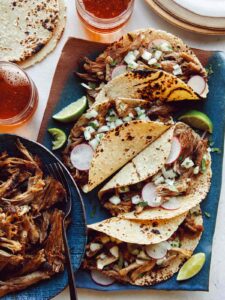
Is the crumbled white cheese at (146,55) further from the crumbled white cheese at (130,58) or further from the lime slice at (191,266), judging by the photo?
the lime slice at (191,266)

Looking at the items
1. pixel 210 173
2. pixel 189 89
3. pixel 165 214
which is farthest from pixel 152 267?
pixel 189 89

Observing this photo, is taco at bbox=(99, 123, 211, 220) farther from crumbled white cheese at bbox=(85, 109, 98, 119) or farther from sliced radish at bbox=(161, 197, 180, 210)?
crumbled white cheese at bbox=(85, 109, 98, 119)

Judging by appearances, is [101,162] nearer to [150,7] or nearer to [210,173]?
[210,173]

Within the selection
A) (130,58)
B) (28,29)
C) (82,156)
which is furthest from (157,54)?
(28,29)

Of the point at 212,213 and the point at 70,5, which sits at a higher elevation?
the point at 70,5

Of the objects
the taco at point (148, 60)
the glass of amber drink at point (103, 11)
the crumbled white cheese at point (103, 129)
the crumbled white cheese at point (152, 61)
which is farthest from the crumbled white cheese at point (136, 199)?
the glass of amber drink at point (103, 11)

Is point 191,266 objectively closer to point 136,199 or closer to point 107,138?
point 136,199

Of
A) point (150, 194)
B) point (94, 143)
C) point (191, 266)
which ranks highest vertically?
point (94, 143)
